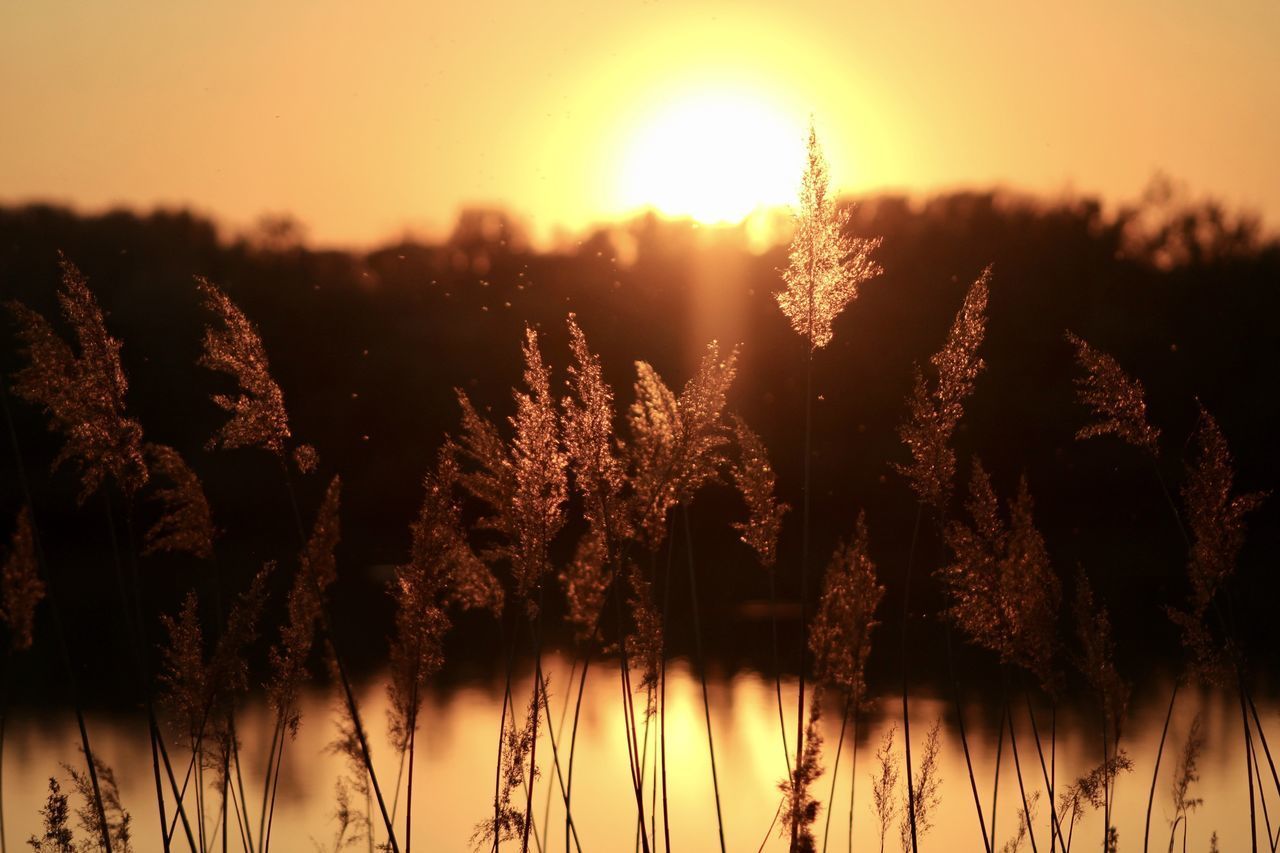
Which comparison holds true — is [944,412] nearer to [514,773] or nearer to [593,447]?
[593,447]

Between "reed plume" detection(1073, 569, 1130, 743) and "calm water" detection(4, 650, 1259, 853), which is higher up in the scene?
"reed plume" detection(1073, 569, 1130, 743)

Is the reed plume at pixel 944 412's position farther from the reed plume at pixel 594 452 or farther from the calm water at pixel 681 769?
the calm water at pixel 681 769

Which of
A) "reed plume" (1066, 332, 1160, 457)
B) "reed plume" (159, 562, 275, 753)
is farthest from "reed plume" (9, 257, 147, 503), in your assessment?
"reed plume" (1066, 332, 1160, 457)

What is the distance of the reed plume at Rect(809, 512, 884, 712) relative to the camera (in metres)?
4.74

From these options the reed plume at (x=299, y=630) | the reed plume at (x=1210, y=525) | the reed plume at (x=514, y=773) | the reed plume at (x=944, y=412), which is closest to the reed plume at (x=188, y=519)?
the reed plume at (x=299, y=630)

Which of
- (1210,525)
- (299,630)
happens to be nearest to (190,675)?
(299,630)

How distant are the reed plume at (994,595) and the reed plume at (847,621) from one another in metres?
0.28

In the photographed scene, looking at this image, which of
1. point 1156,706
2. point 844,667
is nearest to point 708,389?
point 844,667

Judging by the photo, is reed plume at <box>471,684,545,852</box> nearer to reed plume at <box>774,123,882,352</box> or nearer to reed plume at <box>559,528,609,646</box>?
reed plume at <box>559,528,609,646</box>

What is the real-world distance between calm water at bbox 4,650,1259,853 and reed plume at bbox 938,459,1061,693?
27.1 inches

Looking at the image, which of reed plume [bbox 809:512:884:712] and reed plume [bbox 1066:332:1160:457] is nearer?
reed plume [bbox 1066:332:1160:457]

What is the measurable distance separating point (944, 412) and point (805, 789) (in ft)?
3.97

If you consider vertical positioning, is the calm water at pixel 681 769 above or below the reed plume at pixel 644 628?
below

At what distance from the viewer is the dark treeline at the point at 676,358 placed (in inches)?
811
